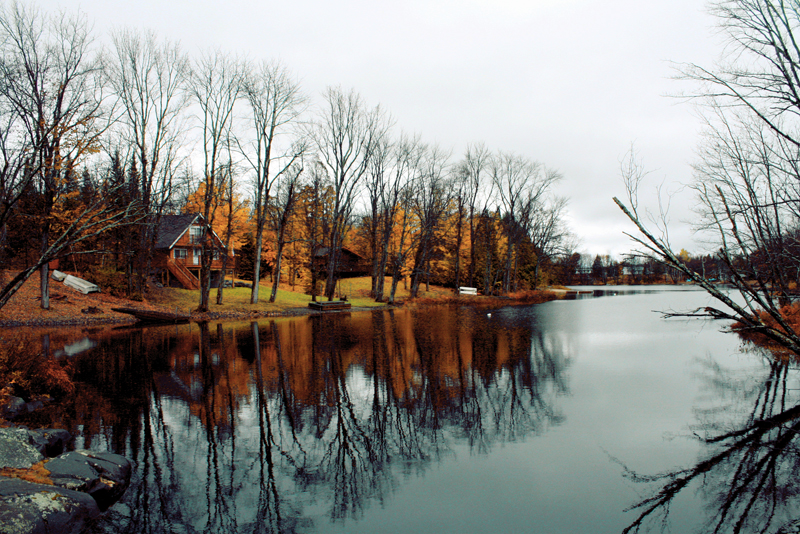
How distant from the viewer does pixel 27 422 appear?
346 inches

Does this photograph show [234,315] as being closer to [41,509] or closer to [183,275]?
[183,275]

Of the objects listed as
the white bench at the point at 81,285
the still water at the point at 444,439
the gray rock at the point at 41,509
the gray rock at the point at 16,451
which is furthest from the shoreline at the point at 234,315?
the gray rock at the point at 41,509

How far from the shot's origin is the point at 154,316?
24.7 metres

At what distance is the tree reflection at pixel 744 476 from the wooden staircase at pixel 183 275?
40396 millimetres

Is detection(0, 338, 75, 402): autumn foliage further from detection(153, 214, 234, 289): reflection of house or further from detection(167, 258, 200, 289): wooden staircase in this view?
detection(167, 258, 200, 289): wooden staircase

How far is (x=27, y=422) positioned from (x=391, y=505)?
7362 mm

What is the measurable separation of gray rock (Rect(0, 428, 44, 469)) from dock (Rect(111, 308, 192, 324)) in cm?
1916

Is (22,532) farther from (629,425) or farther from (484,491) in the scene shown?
(629,425)

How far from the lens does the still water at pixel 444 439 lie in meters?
5.59

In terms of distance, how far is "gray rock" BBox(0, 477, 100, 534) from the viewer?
4.65 metres

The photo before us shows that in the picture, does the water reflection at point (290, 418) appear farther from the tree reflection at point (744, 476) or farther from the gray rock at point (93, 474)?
the tree reflection at point (744, 476)

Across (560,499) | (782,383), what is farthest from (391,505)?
(782,383)

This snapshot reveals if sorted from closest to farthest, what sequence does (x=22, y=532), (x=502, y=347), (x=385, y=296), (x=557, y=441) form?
(x=22, y=532) → (x=557, y=441) → (x=502, y=347) → (x=385, y=296)

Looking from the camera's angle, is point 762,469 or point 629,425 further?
point 629,425
